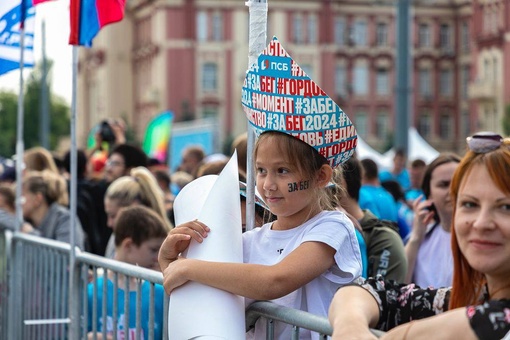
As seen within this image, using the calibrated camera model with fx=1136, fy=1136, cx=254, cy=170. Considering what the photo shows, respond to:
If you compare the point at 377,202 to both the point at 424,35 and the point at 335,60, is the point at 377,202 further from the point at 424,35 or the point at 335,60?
the point at 424,35

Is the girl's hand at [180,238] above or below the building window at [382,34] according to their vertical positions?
below

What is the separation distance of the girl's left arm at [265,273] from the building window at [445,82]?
252 feet

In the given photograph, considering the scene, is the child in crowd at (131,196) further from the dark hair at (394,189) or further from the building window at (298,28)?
the building window at (298,28)

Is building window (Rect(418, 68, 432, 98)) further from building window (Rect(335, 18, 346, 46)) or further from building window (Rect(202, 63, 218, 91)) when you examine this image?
building window (Rect(202, 63, 218, 91))

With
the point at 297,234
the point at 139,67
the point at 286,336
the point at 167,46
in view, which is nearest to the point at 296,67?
the point at 297,234

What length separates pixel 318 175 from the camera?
3566mm

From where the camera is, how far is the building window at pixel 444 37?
253 ft

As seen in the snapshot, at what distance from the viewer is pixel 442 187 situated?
19.3ft

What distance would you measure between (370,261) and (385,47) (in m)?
72.0

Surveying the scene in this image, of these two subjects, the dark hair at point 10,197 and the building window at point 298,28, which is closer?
the dark hair at point 10,197

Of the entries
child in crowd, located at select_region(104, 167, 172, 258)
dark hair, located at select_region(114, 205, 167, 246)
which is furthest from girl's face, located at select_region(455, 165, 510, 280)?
child in crowd, located at select_region(104, 167, 172, 258)

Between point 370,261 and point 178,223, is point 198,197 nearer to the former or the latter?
point 178,223

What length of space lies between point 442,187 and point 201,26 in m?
68.0

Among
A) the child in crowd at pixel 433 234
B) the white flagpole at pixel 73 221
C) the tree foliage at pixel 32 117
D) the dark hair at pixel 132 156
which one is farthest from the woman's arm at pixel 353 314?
the tree foliage at pixel 32 117
